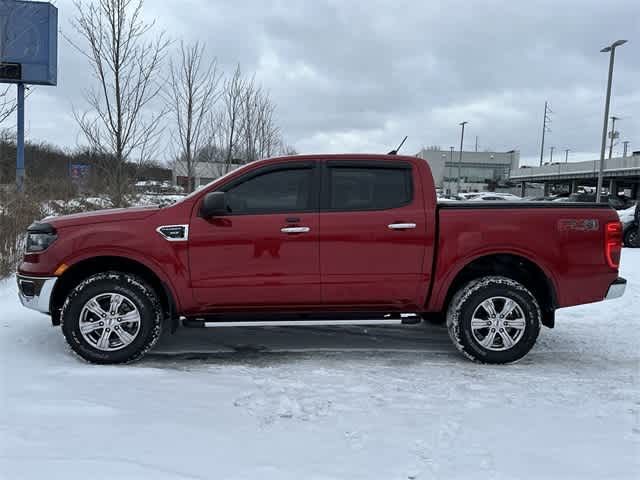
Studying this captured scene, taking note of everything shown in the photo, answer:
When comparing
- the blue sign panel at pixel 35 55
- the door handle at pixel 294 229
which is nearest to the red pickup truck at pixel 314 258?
the door handle at pixel 294 229

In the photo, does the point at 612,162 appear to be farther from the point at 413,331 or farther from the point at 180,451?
the point at 180,451

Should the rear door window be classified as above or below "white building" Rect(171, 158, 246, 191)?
below

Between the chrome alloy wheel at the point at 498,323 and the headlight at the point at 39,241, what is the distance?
372cm

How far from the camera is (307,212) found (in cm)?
452

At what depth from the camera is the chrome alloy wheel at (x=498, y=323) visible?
4.52 m

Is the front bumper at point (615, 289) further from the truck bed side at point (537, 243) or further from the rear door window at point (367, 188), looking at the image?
the rear door window at point (367, 188)

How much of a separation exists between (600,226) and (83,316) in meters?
4.57

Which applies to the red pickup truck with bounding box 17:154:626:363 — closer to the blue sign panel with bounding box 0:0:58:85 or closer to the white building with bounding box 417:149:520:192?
the blue sign panel with bounding box 0:0:58:85

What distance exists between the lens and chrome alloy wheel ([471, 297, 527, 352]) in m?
4.52

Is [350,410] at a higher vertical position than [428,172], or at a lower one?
lower

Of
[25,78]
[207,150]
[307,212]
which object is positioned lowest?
[307,212]

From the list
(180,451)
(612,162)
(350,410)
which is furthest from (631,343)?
(612,162)

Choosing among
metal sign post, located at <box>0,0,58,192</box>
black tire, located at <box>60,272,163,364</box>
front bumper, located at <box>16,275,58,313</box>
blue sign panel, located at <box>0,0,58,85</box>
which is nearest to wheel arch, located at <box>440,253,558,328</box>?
black tire, located at <box>60,272,163,364</box>

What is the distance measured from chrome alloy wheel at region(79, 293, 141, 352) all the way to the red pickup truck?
0.01 metres
